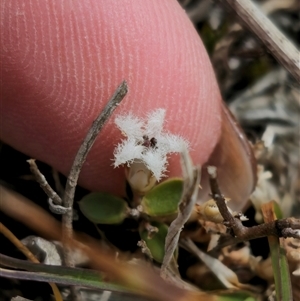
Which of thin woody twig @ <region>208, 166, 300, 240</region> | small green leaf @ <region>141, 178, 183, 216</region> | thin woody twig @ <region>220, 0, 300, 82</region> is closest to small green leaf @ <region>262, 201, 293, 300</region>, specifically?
thin woody twig @ <region>208, 166, 300, 240</region>

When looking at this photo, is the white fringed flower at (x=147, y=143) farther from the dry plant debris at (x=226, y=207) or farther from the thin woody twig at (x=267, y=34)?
the thin woody twig at (x=267, y=34)

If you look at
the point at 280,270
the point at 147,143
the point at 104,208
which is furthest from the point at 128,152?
the point at 280,270

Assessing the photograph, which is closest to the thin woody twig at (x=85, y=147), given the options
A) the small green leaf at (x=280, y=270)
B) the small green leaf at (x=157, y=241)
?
the small green leaf at (x=157, y=241)

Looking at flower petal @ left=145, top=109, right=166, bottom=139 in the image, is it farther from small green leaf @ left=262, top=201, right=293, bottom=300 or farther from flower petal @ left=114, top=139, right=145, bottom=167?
small green leaf @ left=262, top=201, right=293, bottom=300

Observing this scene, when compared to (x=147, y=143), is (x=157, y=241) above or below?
below

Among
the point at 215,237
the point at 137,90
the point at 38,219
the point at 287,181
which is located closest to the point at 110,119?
the point at 137,90

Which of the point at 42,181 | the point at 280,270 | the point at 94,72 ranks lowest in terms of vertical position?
the point at 280,270

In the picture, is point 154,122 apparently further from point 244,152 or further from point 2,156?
point 2,156

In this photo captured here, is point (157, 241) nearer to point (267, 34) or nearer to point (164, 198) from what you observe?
point (164, 198)
